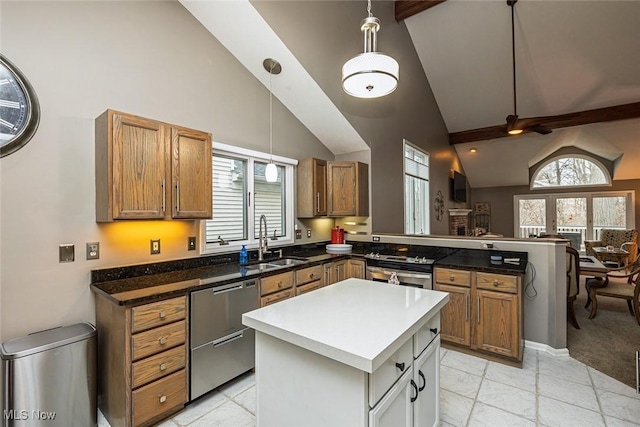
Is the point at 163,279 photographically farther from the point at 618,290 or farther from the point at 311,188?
the point at 618,290

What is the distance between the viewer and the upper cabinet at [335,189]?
13.0 feet

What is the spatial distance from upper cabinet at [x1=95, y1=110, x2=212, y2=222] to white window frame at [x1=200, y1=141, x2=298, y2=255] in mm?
461

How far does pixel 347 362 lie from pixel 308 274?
7.08 ft

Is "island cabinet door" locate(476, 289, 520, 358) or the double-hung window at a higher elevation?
the double-hung window

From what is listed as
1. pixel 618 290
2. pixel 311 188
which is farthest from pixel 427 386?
pixel 618 290

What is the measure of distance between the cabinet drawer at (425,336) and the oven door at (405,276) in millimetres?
1400

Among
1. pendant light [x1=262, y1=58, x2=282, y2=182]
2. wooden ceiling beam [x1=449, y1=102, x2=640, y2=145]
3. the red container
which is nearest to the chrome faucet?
pendant light [x1=262, y1=58, x2=282, y2=182]

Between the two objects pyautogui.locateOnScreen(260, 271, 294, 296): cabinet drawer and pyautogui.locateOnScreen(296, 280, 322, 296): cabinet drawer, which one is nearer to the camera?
pyautogui.locateOnScreen(260, 271, 294, 296): cabinet drawer

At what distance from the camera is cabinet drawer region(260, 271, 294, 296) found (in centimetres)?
268

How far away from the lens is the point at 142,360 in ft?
6.17

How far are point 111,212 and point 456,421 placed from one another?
2812 mm

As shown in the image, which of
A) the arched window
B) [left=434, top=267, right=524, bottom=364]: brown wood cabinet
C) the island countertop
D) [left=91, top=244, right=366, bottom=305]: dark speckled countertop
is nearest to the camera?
the island countertop

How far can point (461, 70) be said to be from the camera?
5895mm

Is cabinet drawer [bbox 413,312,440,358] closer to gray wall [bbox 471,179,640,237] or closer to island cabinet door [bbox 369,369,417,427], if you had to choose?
island cabinet door [bbox 369,369,417,427]
